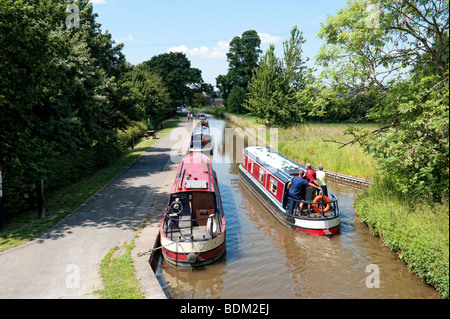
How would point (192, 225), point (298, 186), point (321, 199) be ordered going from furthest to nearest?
point (298, 186) → point (321, 199) → point (192, 225)

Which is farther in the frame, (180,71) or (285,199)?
(180,71)

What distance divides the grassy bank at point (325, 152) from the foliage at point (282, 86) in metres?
2.02

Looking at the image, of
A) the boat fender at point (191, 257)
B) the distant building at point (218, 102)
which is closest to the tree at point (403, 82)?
the boat fender at point (191, 257)

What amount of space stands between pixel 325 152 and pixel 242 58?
207 ft

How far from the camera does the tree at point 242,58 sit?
7788cm

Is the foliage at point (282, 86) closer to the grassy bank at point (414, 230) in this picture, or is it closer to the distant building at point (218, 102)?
the grassy bank at point (414, 230)

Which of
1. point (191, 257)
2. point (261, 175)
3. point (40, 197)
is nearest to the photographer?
point (191, 257)

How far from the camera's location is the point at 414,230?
9.02 metres

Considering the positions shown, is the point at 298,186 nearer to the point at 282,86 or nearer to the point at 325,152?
the point at 325,152

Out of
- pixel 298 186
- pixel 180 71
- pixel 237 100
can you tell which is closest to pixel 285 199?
pixel 298 186

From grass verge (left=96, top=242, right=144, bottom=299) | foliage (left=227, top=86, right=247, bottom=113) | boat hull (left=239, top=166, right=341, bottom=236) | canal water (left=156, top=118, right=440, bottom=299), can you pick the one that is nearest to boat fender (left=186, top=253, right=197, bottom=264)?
canal water (left=156, top=118, right=440, bottom=299)

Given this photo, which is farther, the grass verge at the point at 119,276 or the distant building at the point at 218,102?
the distant building at the point at 218,102
